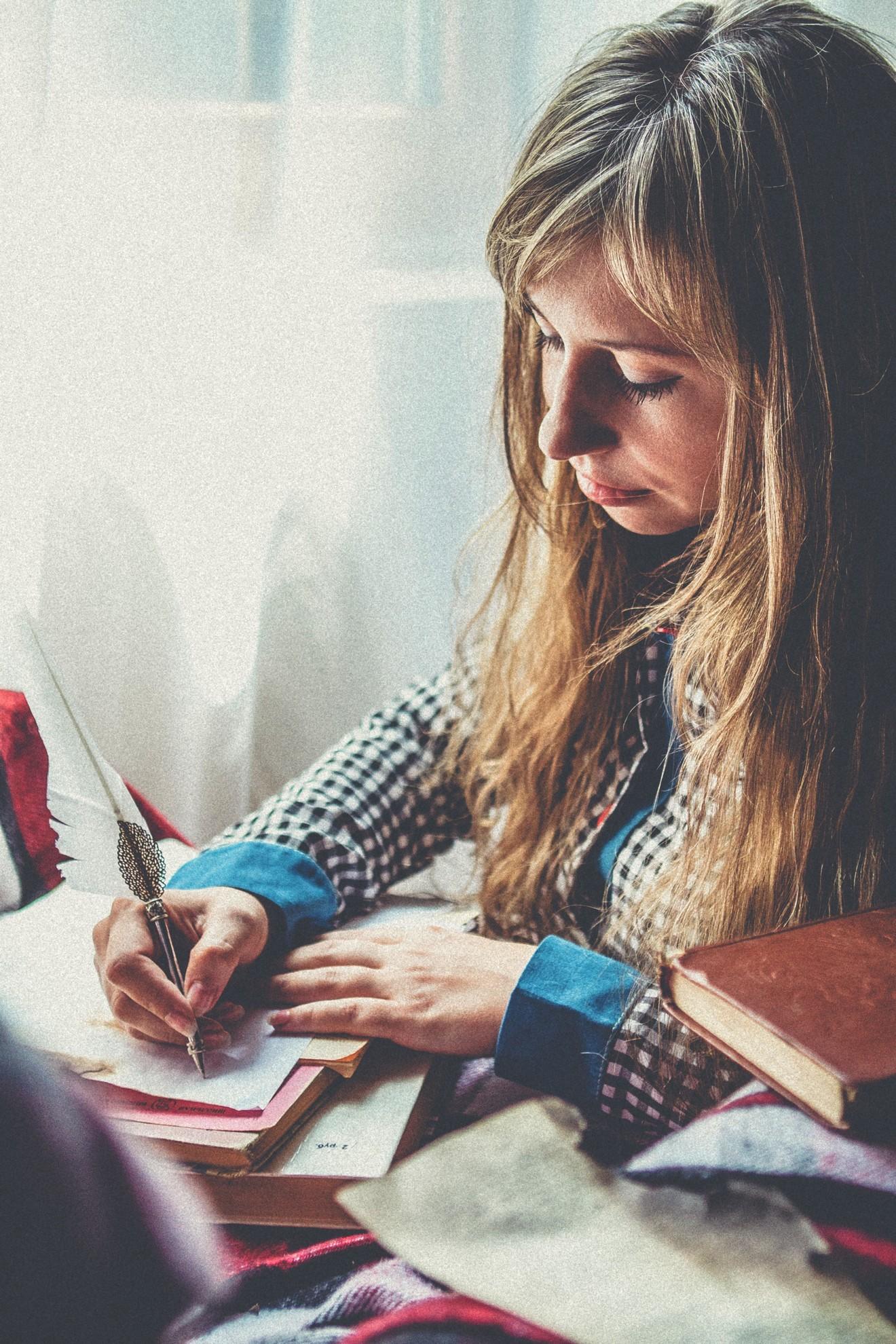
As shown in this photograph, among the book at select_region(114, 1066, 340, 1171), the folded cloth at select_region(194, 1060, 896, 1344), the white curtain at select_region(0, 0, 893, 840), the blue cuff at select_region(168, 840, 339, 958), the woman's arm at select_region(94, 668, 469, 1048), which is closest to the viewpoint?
the folded cloth at select_region(194, 1060, 896, 1344)

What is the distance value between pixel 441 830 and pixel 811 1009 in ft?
1.96

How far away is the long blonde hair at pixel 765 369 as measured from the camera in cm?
70

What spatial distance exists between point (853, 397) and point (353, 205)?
0.67m

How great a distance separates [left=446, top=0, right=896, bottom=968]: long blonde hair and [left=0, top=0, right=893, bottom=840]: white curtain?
1.18 ft

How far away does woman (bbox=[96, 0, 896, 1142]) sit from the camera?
0.70 metres

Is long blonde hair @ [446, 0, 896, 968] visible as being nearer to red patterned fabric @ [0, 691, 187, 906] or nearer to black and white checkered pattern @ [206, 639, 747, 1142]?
black and white checkered pattern @ [206, 639, 747, 1142]

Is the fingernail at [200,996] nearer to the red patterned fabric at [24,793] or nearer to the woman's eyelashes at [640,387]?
the red patterned fabric at [24,793]

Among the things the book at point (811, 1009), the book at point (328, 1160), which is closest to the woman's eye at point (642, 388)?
the book at point (811, 1009)

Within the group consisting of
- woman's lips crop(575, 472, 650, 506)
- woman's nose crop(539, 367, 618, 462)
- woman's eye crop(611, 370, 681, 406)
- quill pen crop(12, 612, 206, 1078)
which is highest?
woman's eye crop(611, 370, 681, 406)

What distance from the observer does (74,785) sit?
0.73 meters

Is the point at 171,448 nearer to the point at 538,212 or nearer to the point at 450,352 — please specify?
the point at 450,352

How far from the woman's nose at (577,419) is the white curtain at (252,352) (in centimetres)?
31

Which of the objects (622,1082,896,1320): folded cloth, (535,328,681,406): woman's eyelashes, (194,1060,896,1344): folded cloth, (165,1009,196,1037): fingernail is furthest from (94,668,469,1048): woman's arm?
(535,328,681,406): woman's eyelashes

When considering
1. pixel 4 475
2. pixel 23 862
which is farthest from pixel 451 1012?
pixel 4 475
